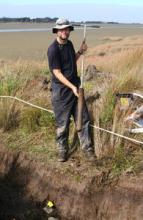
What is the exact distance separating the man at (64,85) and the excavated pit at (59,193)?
41 cm

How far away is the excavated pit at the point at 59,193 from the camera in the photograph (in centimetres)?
788

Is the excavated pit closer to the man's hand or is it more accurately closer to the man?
the man

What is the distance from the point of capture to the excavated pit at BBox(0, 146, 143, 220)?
25.8 ft

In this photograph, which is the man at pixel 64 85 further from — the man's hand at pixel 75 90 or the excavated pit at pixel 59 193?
the excavated pit at pixel 59 193

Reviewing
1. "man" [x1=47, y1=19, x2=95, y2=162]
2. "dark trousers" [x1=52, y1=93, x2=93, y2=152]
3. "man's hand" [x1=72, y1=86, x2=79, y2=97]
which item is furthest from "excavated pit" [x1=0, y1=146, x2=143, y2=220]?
"man's hand" [x1=72, y1=86, x2=79, y2=97]

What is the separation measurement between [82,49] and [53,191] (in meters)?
2.02

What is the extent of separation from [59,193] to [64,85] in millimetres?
1507

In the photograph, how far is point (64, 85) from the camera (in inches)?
328

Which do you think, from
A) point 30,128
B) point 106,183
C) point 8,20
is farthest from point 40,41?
point 8,20

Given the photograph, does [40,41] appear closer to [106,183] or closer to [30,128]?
[30,128]

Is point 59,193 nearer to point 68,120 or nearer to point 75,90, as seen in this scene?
point 68,120

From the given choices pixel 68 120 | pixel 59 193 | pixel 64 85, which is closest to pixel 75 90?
pixel 64 85

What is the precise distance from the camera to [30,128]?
32.1 feet

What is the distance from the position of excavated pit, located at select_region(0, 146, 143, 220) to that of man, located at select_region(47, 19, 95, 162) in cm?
41
